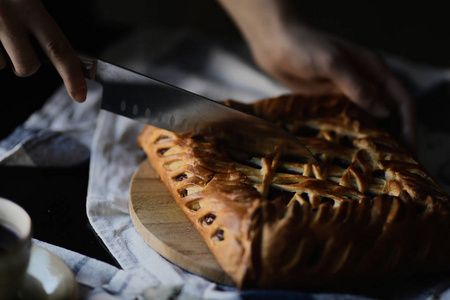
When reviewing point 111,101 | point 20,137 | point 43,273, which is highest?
point 111,101

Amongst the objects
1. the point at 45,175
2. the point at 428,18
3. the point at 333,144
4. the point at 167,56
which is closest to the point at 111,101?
the point at 45,175

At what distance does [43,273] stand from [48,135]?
0.74m

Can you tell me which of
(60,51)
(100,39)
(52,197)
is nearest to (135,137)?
(52,197)

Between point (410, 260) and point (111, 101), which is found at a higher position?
point (410, 260)

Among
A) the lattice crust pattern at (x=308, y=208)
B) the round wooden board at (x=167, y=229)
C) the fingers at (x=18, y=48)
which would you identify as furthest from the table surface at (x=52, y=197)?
the fingers at (x=18, y=48)

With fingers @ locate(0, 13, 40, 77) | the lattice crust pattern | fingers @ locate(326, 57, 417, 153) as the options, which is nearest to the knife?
the lattice crust pattern

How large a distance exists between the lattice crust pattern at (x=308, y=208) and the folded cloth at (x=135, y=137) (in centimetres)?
7

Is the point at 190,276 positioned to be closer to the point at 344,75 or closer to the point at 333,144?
the point at 333,144

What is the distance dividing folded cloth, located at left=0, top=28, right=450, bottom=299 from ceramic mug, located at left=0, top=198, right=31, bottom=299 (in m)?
0.20

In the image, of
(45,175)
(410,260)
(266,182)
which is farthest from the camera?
(45,175)

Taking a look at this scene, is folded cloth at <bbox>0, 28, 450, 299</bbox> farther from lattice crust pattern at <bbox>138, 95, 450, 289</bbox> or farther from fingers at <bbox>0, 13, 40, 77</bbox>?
fingers at <bbox>0, 13, 40, 77</bbox>

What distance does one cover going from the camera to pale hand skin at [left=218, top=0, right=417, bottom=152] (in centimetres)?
167

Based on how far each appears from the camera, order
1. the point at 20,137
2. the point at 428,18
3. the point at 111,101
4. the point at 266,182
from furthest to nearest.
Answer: the point at 428,18
the point at 20,137
the point at 111,101
the point at 266,182

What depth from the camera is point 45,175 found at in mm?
1471
